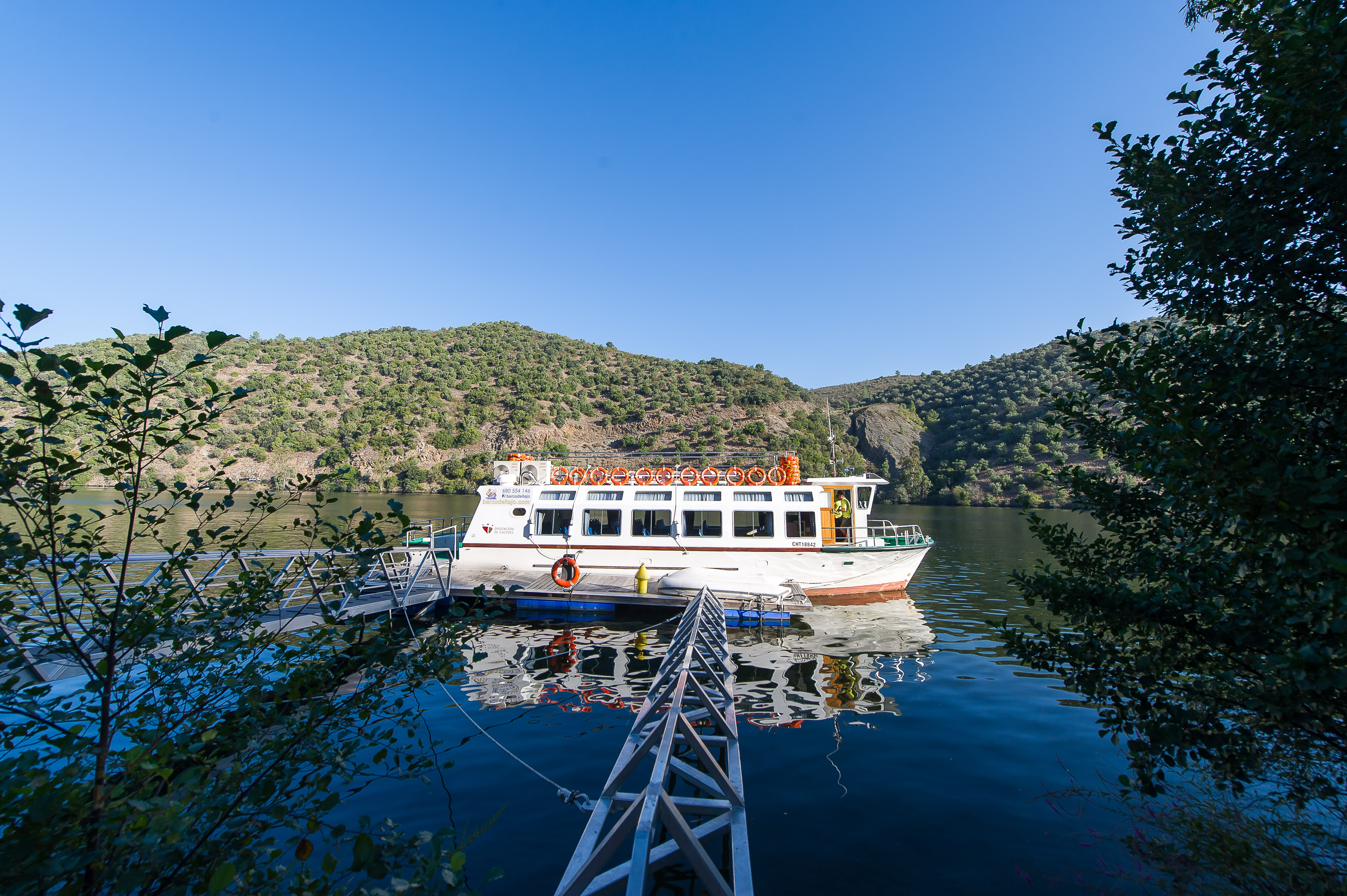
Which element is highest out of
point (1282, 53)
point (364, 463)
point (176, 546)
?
point (364, 463)

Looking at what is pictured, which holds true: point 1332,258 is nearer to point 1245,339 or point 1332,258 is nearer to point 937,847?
point 1245,339

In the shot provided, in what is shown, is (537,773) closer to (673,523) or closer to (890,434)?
(673,523)

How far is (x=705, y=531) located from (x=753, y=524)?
73.7 inches

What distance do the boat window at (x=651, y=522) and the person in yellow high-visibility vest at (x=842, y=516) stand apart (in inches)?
250

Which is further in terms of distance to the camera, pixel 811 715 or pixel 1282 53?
pixel 811 715

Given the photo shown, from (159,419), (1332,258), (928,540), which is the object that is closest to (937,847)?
(1332,258)

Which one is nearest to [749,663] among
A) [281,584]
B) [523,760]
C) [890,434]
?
[523,760]

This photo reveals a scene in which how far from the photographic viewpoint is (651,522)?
76.5 feet

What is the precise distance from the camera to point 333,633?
4.11 m

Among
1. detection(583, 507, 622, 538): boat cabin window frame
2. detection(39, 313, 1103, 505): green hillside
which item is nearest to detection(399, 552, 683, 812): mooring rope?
detection(583, 507, 622, 538): boat cabin window frame

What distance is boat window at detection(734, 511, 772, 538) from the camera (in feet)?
74.3

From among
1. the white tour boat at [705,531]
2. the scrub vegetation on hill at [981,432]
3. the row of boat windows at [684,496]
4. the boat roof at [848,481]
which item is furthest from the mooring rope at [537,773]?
the scrub vegetation on hill at [981,432]

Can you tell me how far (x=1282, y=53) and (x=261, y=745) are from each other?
26.9ft

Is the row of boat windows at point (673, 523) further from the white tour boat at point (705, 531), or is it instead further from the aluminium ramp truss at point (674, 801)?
the aluminium ramp truss at point (674, 801)
